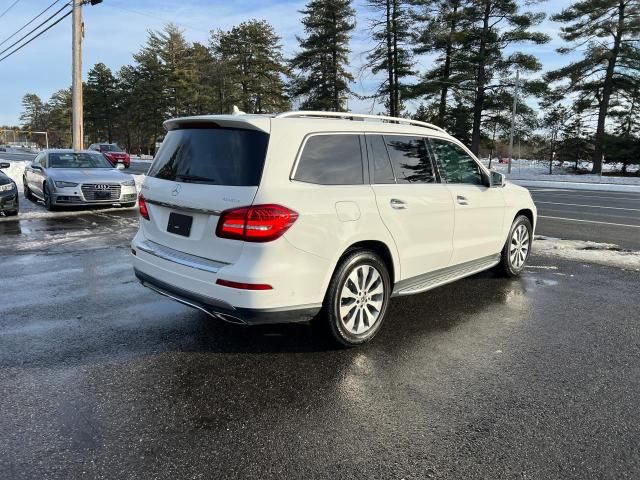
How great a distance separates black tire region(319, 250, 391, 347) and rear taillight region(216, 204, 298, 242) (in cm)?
66

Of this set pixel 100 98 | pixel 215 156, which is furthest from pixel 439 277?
pixel 100 98

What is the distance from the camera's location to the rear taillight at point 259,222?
3.41 metres

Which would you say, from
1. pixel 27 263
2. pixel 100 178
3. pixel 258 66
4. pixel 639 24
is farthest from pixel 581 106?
pixel 27 263

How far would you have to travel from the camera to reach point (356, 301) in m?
4.02

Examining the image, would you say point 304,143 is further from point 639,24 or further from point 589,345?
point 639,24

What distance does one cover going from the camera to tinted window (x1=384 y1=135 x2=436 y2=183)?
4461 mm

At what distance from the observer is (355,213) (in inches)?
153

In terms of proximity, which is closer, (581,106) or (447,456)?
(447,456)

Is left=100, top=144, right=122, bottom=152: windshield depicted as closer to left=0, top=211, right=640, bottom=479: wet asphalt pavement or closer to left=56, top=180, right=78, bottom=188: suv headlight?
Result: left=56, top=180, right=78, bottom=188: suv headlight

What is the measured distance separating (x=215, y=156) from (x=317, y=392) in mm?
1857

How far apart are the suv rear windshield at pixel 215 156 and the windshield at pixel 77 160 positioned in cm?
954

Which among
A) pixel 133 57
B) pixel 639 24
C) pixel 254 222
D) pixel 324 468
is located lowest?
pixel 324 468

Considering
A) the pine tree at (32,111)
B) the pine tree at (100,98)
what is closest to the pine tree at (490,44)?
the pine tree at (100,98)

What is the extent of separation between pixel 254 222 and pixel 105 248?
5329mm
